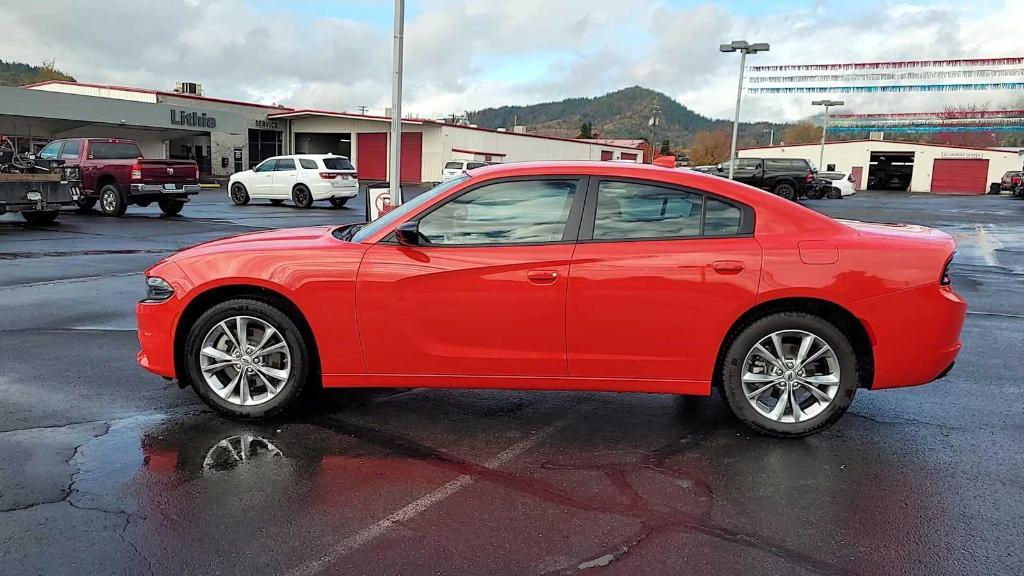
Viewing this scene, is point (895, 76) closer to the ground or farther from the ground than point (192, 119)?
farther from the ground

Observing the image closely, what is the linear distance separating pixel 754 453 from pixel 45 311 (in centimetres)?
693

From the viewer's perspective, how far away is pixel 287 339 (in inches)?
171

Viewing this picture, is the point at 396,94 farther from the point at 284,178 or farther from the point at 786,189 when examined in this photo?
the point at 786,189

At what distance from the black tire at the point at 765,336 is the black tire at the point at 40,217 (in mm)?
15969

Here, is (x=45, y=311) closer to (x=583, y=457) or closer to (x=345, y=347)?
(x=345, y=347)

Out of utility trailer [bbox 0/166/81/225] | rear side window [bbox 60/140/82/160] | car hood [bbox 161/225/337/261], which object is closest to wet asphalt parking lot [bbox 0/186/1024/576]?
car hood [bbox 161/225/337/261]

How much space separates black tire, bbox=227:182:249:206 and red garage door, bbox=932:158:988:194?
56337 millimetres

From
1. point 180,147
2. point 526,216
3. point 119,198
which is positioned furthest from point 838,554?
point 180,147

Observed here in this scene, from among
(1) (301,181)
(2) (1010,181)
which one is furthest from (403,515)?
(2) (1010,181)

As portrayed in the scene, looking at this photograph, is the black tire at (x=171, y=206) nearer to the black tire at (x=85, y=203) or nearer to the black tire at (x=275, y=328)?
the black tire at (x=85, y=203)

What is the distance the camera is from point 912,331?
4.12 m

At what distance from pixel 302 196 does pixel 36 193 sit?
30.7 ft

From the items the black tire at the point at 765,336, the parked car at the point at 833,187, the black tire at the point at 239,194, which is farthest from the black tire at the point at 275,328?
the parked car at the point at 833,187

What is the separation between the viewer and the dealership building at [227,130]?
1438 inches
